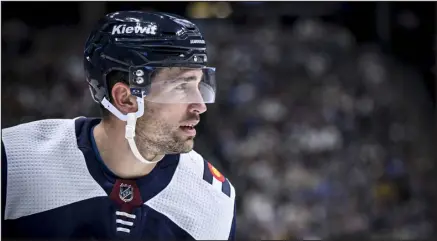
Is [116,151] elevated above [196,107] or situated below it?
below

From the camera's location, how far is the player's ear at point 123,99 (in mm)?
2361

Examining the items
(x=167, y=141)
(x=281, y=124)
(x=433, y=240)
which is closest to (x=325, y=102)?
(x=281, y=124)

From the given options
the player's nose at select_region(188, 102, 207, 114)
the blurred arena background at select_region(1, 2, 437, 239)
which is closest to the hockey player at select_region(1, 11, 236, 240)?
the player's nose at select_region(188, 102, 207, 114)

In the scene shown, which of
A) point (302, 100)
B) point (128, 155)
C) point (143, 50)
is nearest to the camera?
point (143, 50)

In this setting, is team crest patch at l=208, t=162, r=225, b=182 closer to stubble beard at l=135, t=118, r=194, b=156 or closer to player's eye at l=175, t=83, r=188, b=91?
stubble beard at l=135, t=118, r=194, b=156

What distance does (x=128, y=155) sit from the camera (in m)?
2.44

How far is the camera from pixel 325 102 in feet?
15.8

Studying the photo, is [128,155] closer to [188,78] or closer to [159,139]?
[159,139]

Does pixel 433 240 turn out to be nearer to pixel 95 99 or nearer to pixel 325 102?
pixel 325 102

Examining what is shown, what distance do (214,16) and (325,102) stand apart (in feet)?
6.18

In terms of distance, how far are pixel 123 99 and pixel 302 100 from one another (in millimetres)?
2385

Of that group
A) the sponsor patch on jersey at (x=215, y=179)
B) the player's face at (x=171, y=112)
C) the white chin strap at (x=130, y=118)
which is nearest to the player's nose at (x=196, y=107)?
the player's face at (x=171, y=112)

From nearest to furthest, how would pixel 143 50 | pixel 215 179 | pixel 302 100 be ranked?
pixel 143 50 → pixel 215 179 → pixel 302 100

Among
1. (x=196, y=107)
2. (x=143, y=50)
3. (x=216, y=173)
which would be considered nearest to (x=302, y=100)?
(x=216, y=173)
